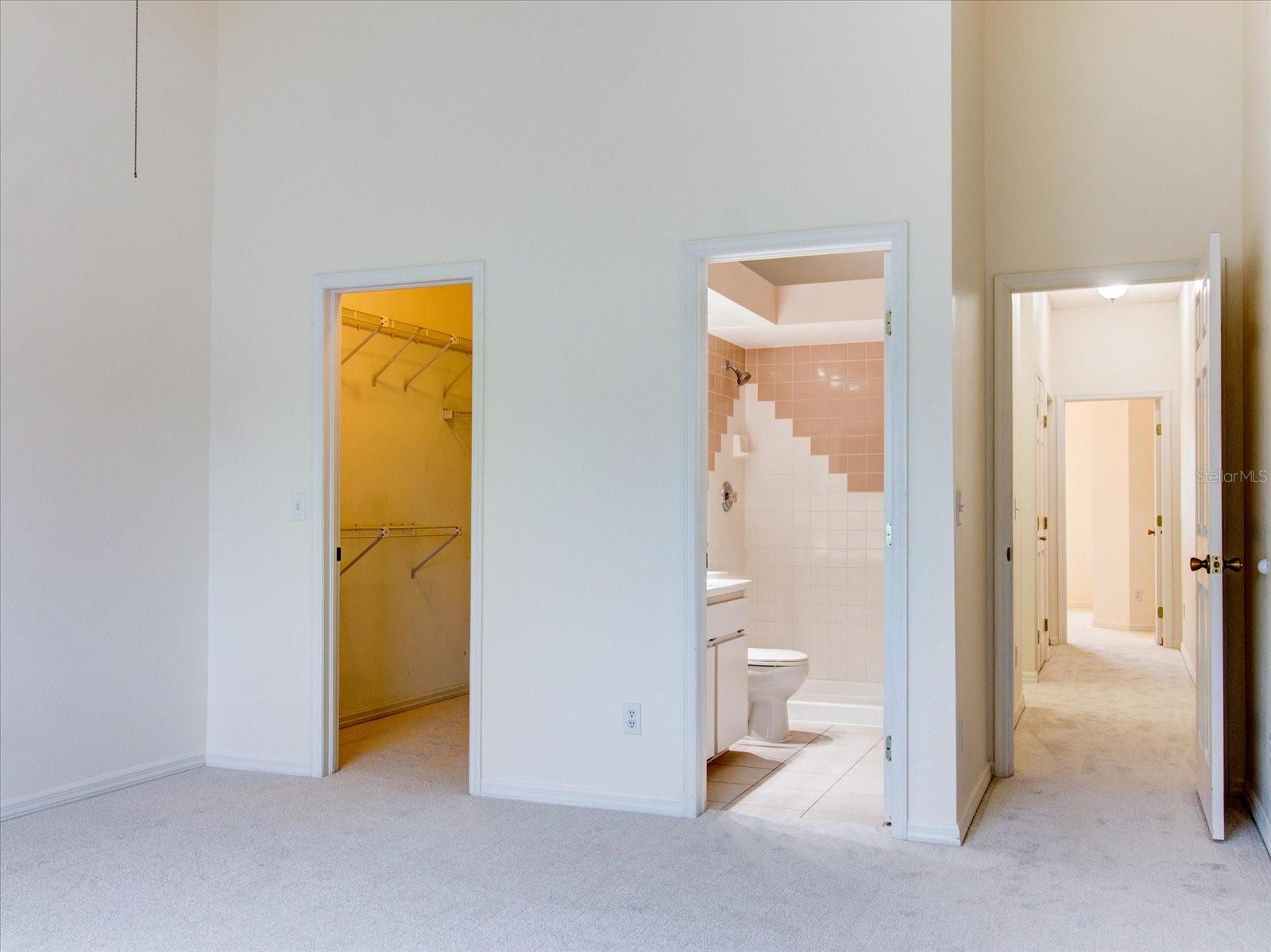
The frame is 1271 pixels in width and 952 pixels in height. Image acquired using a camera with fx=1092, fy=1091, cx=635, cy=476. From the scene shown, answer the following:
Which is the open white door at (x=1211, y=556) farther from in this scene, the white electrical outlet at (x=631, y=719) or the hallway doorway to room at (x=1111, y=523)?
the white electrical outlet at (x=631, y=719)

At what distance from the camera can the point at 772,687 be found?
5.09 metres

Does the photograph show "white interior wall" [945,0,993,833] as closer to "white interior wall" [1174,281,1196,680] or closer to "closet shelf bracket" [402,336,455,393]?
"white interior wall" [1174,281,1196,680]

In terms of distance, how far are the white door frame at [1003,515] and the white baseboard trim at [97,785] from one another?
3301 mm

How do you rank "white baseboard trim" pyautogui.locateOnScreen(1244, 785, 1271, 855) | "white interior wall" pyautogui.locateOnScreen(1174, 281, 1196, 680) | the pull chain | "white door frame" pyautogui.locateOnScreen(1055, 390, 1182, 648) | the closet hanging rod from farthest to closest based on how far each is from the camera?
"white door frame" pyautogui.locateOnScreen(1055, 390, 1182, 648), "white interior wall" pyautogui.locateOnScreen(1174, 281, 1196, 680), the closet hanging rod, the pull chain, "white baseboard trim" pyautogui.locateOnScreen(1244, 785, 1271, 855)

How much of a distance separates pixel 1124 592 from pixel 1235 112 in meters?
6.77

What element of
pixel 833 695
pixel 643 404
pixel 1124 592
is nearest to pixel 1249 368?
pixel 643 404

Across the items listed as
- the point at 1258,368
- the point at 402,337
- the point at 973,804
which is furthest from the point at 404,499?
the point at 1258,368

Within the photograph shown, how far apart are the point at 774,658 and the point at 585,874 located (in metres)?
2.16

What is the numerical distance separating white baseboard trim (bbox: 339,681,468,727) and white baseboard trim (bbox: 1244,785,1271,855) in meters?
3.82

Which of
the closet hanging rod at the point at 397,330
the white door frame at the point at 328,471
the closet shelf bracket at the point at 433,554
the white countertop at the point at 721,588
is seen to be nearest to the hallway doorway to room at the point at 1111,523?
the white countertop at the point at 721,588

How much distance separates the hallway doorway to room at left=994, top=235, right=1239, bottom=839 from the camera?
384cm

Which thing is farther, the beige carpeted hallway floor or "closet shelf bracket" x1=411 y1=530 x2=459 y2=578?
"closet shelf bracket" x1=411 y1=530 x2=459 y2=578

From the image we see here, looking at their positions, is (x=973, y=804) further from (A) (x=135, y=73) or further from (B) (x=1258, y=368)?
(A) (x=135, y=73)

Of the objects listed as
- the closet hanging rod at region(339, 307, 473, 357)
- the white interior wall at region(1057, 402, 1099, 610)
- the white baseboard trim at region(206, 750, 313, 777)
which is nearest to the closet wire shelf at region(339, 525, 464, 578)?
the closet hanging rod at region(339, 307, 473, 357)
